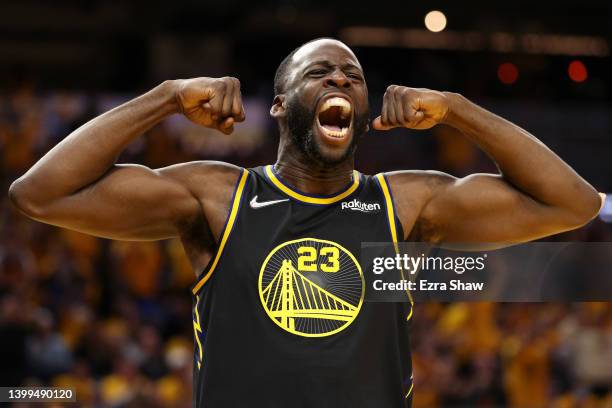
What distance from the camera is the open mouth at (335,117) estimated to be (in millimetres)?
3305

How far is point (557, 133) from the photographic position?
12.4m

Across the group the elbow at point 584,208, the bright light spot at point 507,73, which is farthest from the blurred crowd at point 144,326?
the elbow at point 584,208

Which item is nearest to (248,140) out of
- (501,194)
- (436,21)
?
(436,21)

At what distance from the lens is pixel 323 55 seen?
3404mm

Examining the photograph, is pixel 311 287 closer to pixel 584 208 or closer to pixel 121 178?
pixel 121 178

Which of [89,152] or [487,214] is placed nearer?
[89,152]

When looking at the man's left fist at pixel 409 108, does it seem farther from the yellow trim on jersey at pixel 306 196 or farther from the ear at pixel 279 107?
the ear at pixel 279 107

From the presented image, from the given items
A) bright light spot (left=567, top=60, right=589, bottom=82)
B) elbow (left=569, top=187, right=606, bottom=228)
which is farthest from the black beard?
bright light spot (left=567, top=60, right=589, bottom=82)

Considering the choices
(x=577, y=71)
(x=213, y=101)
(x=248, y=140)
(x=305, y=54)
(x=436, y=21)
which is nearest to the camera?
(x=213, y=101)

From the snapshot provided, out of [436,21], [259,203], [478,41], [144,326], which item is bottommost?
[144,326]

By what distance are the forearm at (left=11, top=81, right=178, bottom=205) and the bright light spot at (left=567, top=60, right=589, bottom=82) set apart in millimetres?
12055

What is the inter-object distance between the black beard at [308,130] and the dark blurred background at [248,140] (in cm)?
385

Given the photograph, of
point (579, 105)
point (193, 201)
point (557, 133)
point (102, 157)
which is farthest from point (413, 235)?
point (579, 105)

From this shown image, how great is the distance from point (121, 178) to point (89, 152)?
0.14 m
